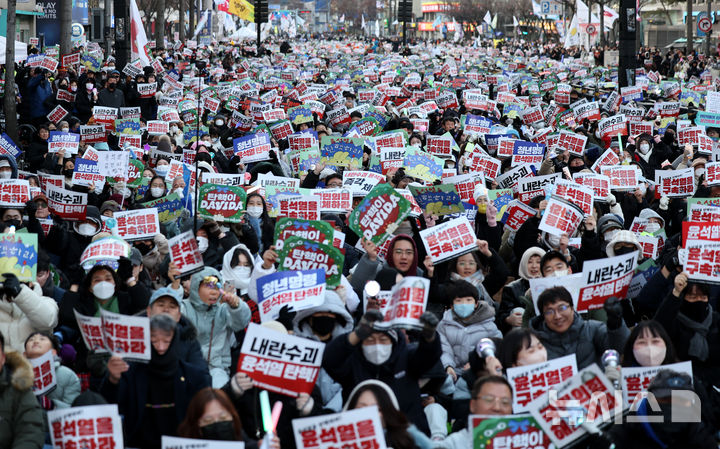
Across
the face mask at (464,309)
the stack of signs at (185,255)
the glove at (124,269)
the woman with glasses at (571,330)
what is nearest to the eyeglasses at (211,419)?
the woman with glasses at (571,330)

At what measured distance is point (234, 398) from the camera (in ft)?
18.2

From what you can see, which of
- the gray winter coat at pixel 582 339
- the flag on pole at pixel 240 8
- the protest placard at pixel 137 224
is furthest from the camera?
the flag on pole at pixel 240 8

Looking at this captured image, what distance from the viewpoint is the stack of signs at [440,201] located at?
10.2m

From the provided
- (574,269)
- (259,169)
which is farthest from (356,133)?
(574,269)

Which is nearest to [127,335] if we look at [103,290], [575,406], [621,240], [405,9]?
[103,290]

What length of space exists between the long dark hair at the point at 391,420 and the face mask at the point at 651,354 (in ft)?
4.53

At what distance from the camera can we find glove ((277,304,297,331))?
256 inches

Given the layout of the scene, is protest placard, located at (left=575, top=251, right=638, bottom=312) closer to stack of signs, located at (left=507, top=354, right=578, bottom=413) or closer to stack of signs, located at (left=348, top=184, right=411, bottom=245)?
stack of signs, located at (left=507, top=354, right=578, bottom=413)

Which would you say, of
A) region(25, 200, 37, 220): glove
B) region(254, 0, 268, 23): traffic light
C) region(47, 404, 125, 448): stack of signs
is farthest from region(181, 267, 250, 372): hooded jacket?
region(254, 0, 268, 23): traffic light

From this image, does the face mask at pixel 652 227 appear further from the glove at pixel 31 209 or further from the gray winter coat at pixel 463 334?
the glove at pixel 31 209

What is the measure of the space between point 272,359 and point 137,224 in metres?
3.99

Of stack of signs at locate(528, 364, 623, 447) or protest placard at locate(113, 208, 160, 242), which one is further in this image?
protest placard at locate(113, 208, 160, 242)

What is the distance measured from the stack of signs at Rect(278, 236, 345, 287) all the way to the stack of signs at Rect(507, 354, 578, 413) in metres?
2.04

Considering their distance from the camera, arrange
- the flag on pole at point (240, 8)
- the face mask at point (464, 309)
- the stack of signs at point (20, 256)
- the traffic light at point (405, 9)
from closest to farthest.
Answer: the face mask at point (464, 309)
the stack of signs at point (20, 256)
the flag on pole at point (240, 8)
the traffic light at point (405, 9)
